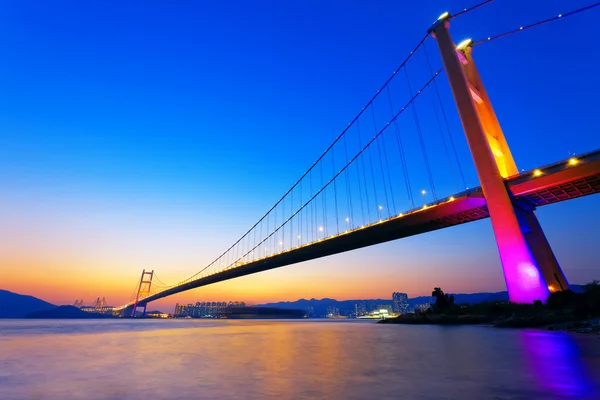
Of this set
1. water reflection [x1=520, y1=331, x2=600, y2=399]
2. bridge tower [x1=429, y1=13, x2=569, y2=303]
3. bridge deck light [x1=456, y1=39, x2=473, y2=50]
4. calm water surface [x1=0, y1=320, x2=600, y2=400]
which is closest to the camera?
water reflection [x1=520, y1=331, x2=600, y2=399]

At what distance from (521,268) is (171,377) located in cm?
2209

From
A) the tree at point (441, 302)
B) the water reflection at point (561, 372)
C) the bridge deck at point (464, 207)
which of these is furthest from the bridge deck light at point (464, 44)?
the water reflection at point (561, 372)

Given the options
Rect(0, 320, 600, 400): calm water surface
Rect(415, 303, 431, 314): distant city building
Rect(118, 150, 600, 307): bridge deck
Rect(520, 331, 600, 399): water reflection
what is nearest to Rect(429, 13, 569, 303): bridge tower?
Rect(118, 150, 600, 307): bridge deck

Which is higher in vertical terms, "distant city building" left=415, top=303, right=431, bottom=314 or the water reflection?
"distant city building" left=415, top=303, right=431, bottom=314

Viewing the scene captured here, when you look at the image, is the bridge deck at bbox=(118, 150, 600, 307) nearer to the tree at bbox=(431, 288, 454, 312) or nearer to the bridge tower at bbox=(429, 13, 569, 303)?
the bridge tower at bbox=(429, 13, 569, 303)

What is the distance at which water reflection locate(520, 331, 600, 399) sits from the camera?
13.4ft

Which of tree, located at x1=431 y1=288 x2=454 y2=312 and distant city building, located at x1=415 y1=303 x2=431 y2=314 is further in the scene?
distant city building, located at x1=415 y1=303 x2=431 y2=314

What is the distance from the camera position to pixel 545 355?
7129mm

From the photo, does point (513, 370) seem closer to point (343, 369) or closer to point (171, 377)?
point (343, 369)

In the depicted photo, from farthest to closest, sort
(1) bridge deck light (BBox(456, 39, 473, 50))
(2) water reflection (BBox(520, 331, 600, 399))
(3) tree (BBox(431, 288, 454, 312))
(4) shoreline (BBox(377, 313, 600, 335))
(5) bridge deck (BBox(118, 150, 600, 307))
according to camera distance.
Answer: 1. (1) bridge deck light (BBox(456, 39, 473, 50))
2. (3) tree (BBox(431, 288, 454, 312))
3. (5) bridge deck (BBox(118, 150, 600, 307))
4. (4) shoreline (BBox(377, 313, 600, 335))
5. (2) water reflection (BBox(520, 331, 600, 399))

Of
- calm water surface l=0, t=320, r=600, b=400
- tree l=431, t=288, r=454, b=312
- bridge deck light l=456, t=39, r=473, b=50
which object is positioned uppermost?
bridge deck light l=456, t=39, r=473, b=50

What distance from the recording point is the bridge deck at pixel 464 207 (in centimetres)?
2031

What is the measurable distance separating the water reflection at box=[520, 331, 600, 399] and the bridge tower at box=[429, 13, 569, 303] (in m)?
14.7

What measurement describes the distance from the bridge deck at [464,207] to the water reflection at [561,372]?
16669 mm
